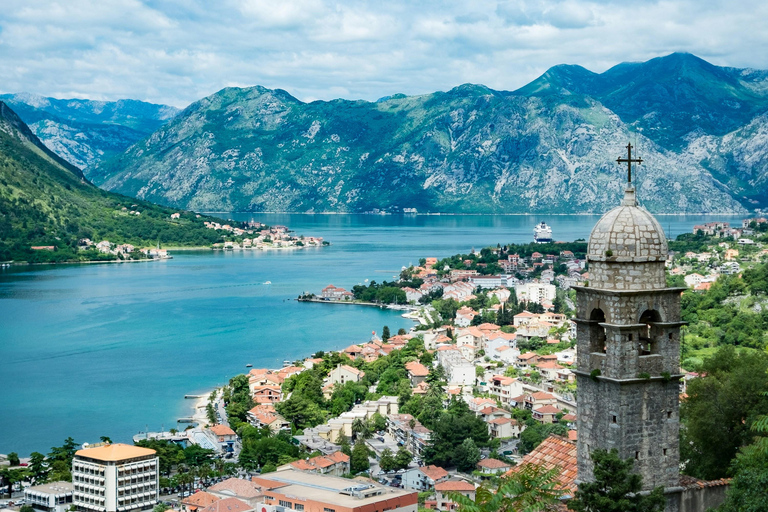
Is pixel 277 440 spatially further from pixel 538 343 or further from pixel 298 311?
pixel 298 311

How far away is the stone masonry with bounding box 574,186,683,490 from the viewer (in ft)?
29.9

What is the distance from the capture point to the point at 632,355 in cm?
916

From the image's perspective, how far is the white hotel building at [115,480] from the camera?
28.2 metres

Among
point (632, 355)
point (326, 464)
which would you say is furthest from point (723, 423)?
point (326, 464)

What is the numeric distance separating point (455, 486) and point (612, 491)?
1745 centimetres

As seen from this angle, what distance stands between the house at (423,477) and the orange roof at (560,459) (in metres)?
17.0

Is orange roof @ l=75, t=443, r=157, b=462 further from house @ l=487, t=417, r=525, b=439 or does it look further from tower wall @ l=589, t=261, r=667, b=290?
tower wall @ l=589, t=261, r=667, b=290

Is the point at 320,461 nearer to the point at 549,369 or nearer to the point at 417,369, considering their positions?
the point at 417,369

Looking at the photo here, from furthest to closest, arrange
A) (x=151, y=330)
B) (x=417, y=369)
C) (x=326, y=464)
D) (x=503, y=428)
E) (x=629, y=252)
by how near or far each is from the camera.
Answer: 1. (x=151, y=330)
2. (x=417, y=369)
3. (x=503, y=428)
4. (x=326, y=464)
5. (x=629, y=252)

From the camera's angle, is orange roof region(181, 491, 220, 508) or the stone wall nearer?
the stone wall

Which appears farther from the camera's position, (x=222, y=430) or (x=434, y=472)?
(x=222, y=430)

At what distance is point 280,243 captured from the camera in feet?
454

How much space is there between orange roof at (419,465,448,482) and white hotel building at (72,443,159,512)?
756 centimetres

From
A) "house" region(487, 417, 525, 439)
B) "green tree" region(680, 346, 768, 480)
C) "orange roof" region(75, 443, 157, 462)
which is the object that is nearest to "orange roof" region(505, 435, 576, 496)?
"green tree" region(680, 346, 768, 480)
